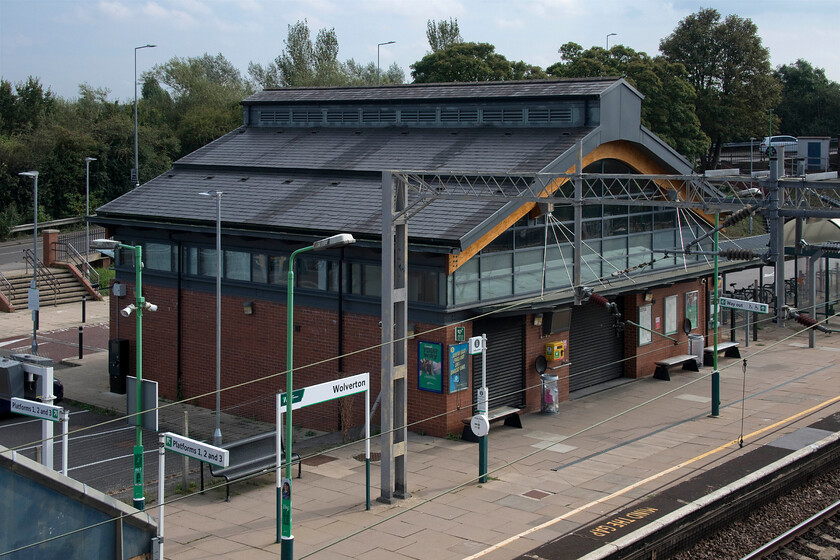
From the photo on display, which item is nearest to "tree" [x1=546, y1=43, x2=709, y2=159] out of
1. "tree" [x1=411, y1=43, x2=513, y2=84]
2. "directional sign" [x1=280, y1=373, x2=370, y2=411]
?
"tree" [x1=411, y1=43, x2=513, y2=84]

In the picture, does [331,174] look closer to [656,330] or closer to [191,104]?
[656,330]

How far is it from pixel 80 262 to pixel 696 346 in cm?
2639

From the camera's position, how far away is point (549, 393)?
22.2 m

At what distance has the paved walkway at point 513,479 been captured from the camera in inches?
577

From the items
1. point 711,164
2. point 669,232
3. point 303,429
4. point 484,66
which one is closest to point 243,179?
point 303,429

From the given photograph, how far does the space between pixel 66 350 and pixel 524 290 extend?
16.4 m

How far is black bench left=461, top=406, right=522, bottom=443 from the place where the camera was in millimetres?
20156

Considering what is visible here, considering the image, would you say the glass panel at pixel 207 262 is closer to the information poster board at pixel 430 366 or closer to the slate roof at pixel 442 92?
the slate roof at pixel 442 92

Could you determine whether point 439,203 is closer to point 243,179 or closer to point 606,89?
Answer: point 606,89

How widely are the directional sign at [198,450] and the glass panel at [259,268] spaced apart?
9305 millimetres

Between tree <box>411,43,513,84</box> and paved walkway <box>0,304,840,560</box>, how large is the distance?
3244 cm

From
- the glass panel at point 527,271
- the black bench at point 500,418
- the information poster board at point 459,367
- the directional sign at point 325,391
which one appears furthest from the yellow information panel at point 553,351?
the directional sign at point 325,391

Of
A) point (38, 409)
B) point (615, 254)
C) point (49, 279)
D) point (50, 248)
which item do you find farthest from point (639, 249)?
point (50, 248)

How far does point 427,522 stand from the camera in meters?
15.5
